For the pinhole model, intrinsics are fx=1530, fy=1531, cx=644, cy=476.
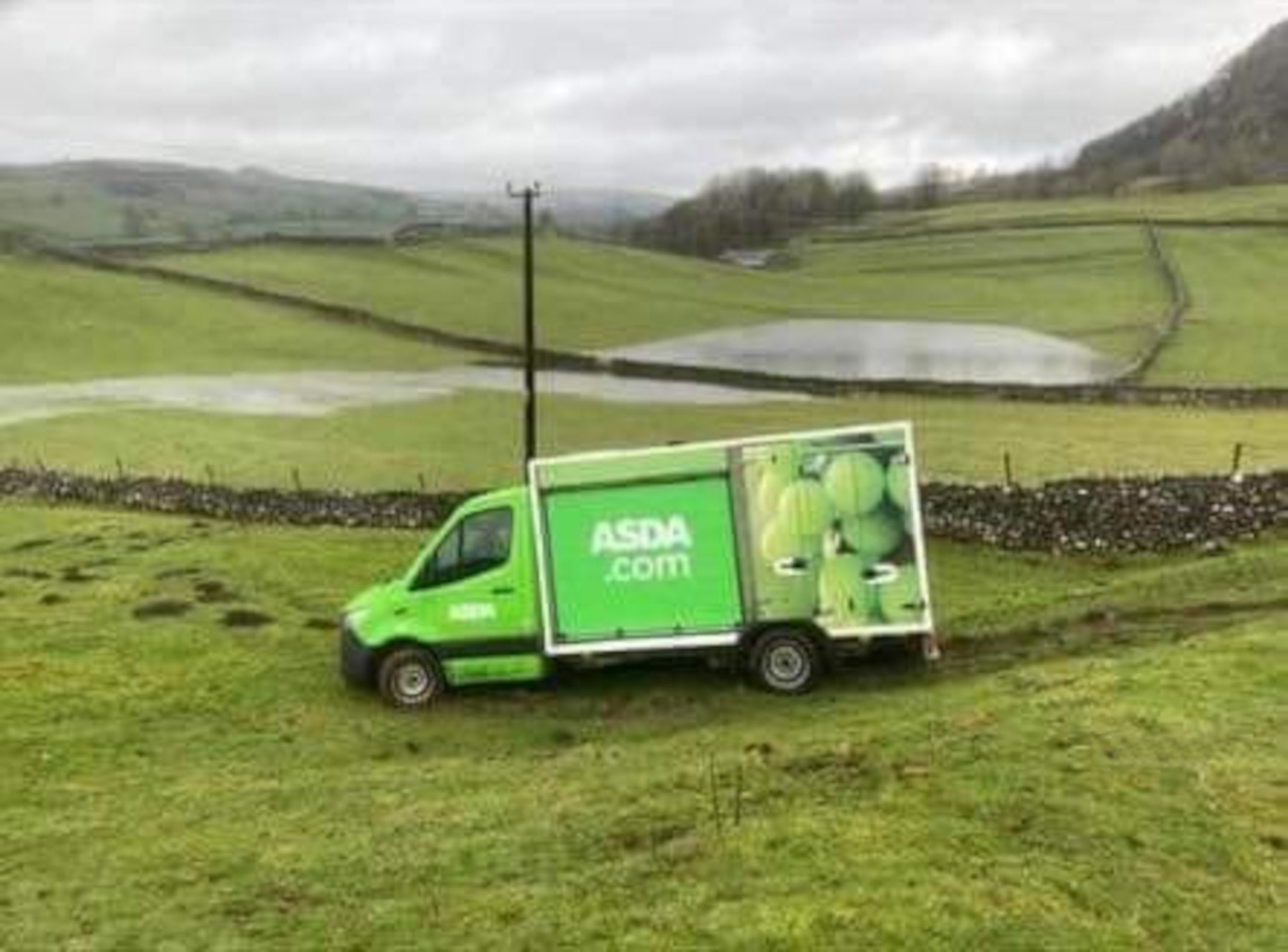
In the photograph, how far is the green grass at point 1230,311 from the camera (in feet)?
236

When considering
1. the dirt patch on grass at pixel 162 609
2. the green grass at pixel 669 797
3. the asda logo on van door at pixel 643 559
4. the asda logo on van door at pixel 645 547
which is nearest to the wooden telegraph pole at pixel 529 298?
the dirt patch on grass at pixel 162 609

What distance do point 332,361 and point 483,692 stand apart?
193ft

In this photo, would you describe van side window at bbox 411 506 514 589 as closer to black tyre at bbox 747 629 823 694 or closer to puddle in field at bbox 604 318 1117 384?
black tyre at bbox 747 629 823 694

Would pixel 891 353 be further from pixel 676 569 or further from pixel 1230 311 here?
pixel 676 569

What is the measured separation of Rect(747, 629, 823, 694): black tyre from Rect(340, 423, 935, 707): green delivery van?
0.02 meters

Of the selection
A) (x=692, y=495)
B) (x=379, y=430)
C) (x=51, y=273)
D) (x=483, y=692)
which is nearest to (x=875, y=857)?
(x=692, y=495)

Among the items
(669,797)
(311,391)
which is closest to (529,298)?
(669,797)

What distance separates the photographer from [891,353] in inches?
3391

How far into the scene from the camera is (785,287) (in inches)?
4975

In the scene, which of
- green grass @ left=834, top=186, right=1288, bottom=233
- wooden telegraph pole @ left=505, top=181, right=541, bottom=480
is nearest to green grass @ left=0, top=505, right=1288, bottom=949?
wooden telegraph pole @ left=505, top=181, right=541, bottom=480

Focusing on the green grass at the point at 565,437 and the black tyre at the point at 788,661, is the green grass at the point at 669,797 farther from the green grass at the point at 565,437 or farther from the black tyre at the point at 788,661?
the green grass at the point at 565,437

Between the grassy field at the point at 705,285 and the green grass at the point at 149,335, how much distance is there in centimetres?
627

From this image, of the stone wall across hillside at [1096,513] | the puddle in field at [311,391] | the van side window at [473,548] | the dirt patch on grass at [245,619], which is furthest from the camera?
the puddle in field at [311,391]

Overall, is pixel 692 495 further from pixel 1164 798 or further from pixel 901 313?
pixel 901 313
